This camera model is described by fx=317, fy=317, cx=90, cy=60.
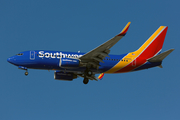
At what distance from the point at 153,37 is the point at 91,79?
12.4m

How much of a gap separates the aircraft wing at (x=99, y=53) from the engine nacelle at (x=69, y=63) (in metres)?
0.93

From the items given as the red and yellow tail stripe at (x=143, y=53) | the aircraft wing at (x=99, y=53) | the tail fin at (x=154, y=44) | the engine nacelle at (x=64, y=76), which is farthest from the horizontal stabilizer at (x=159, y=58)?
the engine nacelle at (x=64, y=76)

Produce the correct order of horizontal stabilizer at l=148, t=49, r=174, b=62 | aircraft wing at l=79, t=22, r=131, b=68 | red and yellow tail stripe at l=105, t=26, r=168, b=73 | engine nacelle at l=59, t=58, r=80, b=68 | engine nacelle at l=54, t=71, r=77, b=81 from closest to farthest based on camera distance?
aircraft wing at l=79, t=22, r=131, b=68 < engine nacelle at l=59, t=58, r=80, b=68 < horizontal stabilizer at l=148, t=49, r=174, b=62 < red and yellow tail stripe at l=105, t=26, r=168, b=73 < engine nacelle at l=54, t=71, r=77, b=81

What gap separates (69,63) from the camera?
4438 centimetres

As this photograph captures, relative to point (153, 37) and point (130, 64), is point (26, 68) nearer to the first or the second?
point (130, 64)

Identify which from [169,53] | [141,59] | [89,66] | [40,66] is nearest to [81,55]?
[89,66]

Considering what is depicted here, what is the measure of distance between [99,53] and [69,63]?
465cm

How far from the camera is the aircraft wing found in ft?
127

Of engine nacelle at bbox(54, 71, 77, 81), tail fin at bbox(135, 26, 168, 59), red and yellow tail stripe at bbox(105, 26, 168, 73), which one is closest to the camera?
red and yellow tail stripe at bbox(105, 26, 168, 73)

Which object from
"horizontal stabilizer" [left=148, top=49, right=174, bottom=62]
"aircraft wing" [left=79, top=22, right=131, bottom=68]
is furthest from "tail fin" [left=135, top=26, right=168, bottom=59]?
"aircraft wing" [left=79, top=22, right=131, bottom=68]

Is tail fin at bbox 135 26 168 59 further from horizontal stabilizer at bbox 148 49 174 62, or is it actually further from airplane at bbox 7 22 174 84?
horizontal stabilizer at bbox 148 49 174 62

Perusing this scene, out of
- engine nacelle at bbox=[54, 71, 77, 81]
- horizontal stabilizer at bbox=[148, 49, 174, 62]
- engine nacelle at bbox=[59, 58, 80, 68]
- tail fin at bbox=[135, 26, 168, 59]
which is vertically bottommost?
engine nacelle at bbox=[54, 71, 77, 81]

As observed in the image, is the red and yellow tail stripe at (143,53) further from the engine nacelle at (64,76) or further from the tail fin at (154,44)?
the engine nacelle at (64,76)

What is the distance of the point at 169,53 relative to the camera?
44.3 metres
